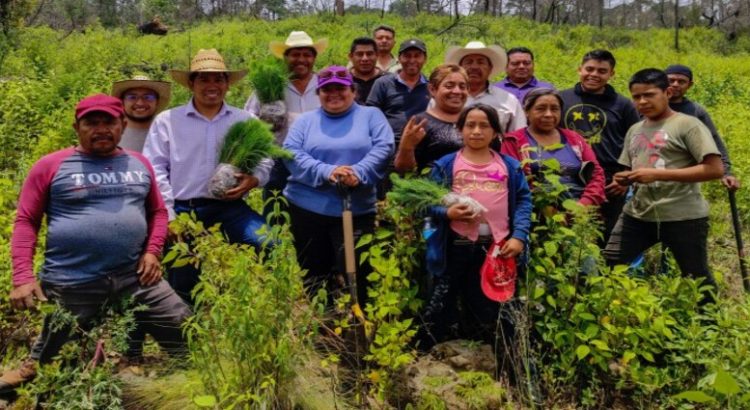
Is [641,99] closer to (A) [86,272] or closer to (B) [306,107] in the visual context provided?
(B) [306,107]

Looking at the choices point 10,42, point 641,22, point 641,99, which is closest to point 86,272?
point 641,99

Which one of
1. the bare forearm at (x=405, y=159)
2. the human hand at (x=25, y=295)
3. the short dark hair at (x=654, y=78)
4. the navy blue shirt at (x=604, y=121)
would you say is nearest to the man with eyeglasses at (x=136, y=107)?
the human hand at (x=25, y=295)

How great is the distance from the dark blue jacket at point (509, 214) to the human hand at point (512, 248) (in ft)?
0.18

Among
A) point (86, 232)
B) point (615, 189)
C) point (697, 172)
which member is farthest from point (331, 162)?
point (697, 172)

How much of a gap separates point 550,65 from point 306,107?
12.8m

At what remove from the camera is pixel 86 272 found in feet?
9.73

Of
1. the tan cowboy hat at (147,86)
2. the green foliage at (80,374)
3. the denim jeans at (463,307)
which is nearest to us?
the green foliage at (80,374)

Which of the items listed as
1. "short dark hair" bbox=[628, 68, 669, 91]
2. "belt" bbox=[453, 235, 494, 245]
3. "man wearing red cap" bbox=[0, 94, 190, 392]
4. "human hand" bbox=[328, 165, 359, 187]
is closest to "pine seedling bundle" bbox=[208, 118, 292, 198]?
"human hand" bbox=[328, 165, 359, 187]

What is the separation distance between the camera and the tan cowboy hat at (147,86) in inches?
152

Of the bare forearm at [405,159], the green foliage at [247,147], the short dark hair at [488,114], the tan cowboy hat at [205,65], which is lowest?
the bare forearm at [405,159]

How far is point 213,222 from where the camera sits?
380cm

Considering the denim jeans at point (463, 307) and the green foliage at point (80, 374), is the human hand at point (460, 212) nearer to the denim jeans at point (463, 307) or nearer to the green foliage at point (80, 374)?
the denim jeans at point (463, 307)

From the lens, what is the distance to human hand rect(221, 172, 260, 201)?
12.0ft

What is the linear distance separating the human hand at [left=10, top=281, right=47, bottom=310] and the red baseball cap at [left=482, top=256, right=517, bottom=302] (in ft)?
8.15
